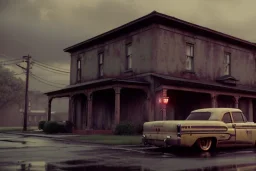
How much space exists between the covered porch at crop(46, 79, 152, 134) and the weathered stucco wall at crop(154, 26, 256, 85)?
8.29 feet

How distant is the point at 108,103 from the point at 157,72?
5719 millimetres

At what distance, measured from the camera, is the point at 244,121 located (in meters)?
13.0

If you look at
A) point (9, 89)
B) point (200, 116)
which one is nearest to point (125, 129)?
point (200, 116)

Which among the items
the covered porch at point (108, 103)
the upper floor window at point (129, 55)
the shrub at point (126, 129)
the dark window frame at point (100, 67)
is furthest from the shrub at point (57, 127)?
the upper floor window at point (129, 55)

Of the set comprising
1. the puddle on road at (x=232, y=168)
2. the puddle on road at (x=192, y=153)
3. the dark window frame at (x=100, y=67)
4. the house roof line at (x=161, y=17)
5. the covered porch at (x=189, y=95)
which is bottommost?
the puddle on road at (x=192, y=153)

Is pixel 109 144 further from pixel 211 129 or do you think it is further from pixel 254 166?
pixel 254 166

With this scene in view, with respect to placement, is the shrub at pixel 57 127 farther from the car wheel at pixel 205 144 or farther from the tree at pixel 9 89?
the tree at pixel 9 89

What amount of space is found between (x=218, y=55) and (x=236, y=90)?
11.7 ft

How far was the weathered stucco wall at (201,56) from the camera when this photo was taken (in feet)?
77.3

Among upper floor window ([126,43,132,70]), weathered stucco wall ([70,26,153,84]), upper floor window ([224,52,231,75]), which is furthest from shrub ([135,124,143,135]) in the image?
upper floor window ([224,52,231,75])

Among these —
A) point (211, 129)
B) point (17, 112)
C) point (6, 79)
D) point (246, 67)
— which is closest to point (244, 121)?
point (211, 129)

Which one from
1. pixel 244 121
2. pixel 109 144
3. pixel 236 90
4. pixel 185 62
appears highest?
pixel 185 62

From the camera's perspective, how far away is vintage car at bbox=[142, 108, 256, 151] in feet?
36.9

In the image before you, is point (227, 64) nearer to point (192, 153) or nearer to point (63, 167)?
point (192, 153)
